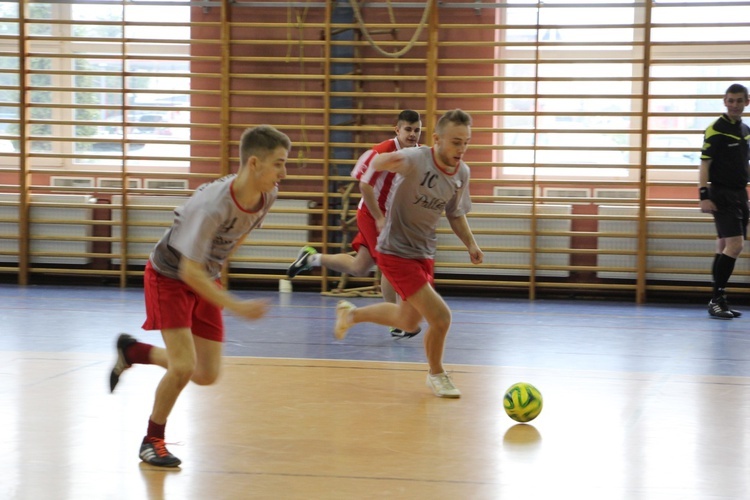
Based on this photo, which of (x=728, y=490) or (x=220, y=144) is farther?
(x=220, y=144)

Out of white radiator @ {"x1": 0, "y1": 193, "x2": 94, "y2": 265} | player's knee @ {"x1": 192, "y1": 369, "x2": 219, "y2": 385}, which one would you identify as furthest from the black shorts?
white radiator @ {"x1": 0, "y1": 193, "x2": 94, "y2": 265}

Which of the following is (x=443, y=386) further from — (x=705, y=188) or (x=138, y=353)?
(x=705, y=188)

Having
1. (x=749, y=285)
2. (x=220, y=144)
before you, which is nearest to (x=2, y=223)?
(x=220, y=144)

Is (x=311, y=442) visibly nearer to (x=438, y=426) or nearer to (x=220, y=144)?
(x=438, y=426)

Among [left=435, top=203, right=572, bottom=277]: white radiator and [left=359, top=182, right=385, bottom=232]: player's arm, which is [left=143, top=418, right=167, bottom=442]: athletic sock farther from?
[left=435, top=203, right=572, bottom=277]: white radiator

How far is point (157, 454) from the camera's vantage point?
354 centimetres

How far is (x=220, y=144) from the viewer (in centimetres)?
977

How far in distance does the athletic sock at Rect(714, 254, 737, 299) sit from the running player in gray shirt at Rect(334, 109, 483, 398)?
398 centimetres

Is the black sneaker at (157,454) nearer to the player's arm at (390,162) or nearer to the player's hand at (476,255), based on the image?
the player's arm at (390,162)

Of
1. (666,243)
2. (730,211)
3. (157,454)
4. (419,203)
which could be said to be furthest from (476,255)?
(666,243)

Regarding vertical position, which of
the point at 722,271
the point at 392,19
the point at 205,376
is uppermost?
the point at 392,19

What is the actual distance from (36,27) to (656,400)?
8.62m

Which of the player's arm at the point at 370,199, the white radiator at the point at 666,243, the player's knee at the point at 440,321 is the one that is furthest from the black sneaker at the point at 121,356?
the white radiator at the point at 666,243

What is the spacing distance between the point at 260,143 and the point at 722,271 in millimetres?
5835
